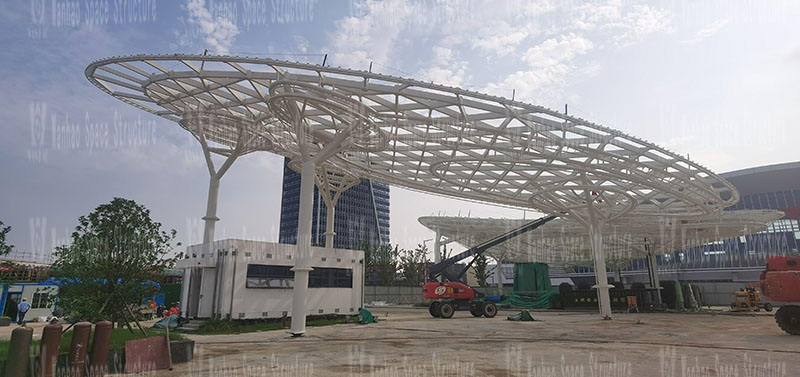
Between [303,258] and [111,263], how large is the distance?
27.8 feet

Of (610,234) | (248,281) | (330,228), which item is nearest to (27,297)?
(248,281)

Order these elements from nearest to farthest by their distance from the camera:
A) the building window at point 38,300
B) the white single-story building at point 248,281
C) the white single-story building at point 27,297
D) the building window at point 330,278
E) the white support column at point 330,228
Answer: the white single-story building at point 248,281 < the building window at point 330,278 < the white single-story building at point 27,297 < the building window at point 38,300 < the white support column at point 330,228

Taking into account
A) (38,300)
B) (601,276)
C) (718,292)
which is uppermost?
(601,276)

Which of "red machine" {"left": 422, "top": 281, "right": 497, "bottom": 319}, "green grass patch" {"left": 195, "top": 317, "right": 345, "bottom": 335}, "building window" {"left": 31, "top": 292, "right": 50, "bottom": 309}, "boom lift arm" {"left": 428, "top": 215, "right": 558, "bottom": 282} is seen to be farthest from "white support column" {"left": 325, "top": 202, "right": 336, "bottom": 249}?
"building window" {"left": 31, "top": 292, "right": 50, "bottom": 309}

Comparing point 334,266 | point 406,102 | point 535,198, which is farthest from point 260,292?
point 535,198

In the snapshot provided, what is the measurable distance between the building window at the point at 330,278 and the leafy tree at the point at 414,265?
47323 millimetres

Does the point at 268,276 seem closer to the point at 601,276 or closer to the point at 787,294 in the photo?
the point at 601,276

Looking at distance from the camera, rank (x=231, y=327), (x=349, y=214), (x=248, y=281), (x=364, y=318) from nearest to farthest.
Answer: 1. (x=231, y=327)
2. (x=248, y=281)
3. (x=364, y=318)
4. (x=349, y=214)

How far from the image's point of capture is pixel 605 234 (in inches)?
2266

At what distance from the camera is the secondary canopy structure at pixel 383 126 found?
63.9 feet

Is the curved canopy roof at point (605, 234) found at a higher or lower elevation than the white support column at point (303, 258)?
higher

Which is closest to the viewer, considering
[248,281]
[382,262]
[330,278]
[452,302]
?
[248,281]

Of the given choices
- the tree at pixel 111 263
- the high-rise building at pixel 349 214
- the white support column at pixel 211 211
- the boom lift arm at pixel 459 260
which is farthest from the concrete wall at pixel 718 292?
the high-rise building at pixel 349 214

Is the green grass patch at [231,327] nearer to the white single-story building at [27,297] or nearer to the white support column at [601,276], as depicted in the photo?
the white single-story building at [27,297]
